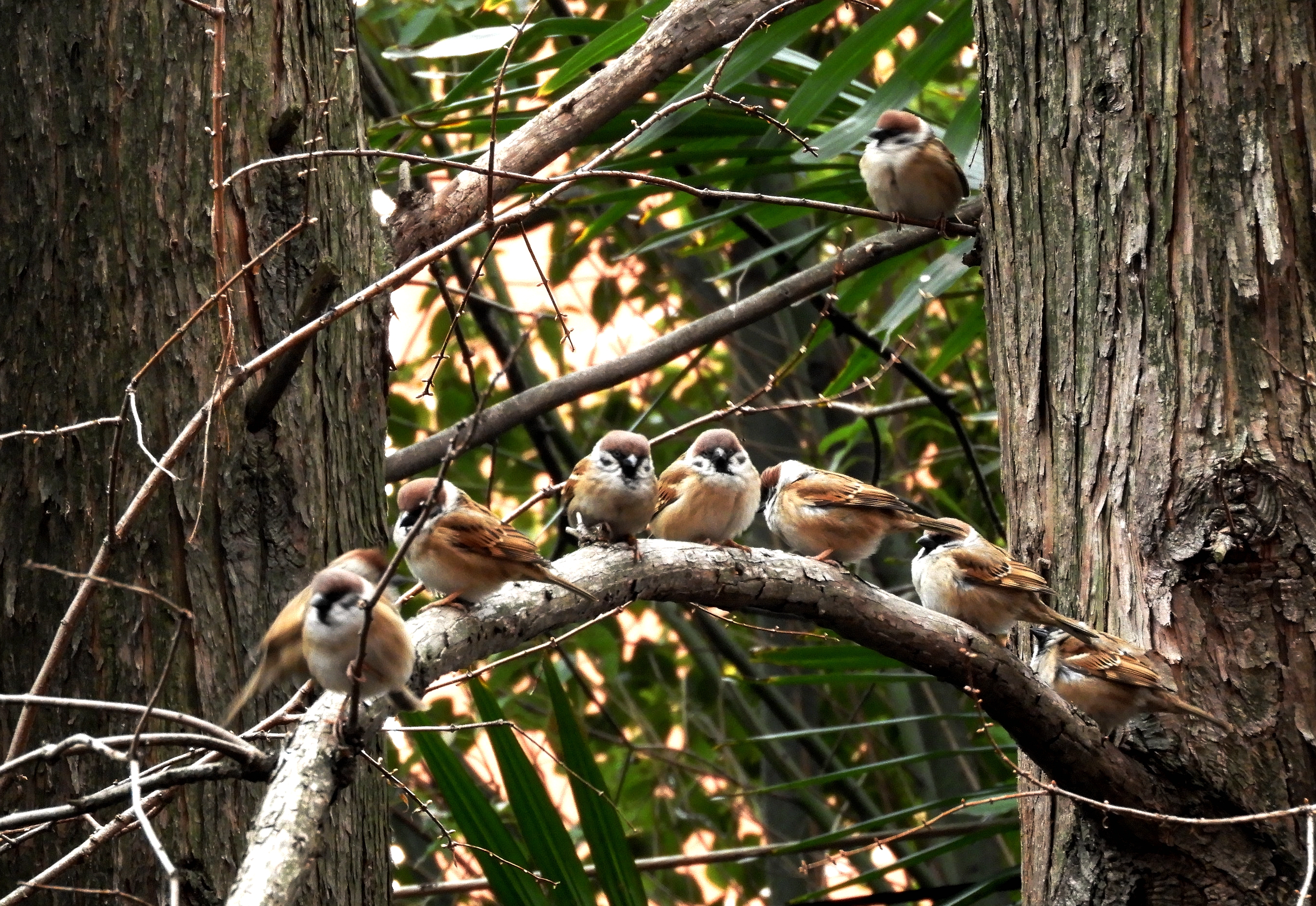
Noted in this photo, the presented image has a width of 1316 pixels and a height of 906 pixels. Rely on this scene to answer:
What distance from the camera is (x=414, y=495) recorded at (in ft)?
9.75

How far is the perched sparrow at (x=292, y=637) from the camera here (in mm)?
2436

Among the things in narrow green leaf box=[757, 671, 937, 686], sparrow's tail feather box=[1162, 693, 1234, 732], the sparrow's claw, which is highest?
the sparrow's claw

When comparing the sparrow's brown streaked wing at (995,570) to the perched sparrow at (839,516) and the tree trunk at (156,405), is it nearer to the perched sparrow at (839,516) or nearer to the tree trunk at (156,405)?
the perched sparrow at (839,516)

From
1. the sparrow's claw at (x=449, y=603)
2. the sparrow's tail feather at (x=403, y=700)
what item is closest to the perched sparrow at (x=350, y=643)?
the sparrow's tail feather at (x=403, y=700)

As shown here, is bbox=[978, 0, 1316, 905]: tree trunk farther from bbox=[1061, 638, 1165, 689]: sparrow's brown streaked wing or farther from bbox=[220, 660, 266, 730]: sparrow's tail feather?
bbox=[220, 660, 266, 730]: sparrow's tail feather

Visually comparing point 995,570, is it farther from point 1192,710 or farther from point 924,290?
point 924,290

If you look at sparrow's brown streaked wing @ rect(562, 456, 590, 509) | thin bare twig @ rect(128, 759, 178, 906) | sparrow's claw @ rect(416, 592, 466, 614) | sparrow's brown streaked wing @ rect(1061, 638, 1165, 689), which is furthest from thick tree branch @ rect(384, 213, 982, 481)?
thin bare twig @ rect(128, 759, 178, 906)

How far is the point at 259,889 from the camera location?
1.58 metres

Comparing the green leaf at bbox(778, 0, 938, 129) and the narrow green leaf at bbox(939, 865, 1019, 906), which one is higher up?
the green leaf at bbox(778, 0, 938, 129)

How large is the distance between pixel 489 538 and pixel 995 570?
47.4 inches

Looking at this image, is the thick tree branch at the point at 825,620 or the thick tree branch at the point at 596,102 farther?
the thick tree branch at the point at 596,102

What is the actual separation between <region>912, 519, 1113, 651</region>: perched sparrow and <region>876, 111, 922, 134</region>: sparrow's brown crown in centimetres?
144

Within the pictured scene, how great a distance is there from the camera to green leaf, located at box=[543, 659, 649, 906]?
3.39 m

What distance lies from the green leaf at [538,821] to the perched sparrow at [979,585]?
1.08 meters
